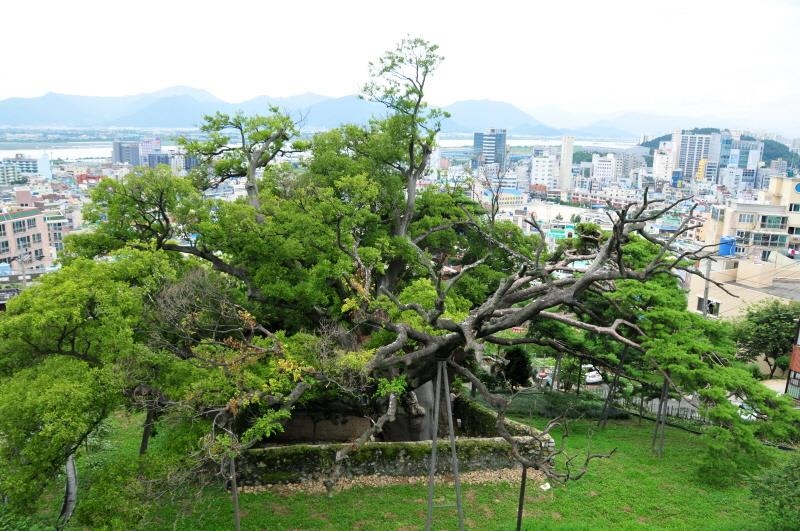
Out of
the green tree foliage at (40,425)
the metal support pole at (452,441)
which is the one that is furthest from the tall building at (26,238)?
the metal support pole at (452,441)

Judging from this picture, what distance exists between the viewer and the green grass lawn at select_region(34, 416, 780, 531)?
12.2 meters

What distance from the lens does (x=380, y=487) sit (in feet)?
45.6

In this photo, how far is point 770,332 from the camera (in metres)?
30.5

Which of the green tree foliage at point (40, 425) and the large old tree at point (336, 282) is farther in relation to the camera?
the large old tree at point (336, 282)

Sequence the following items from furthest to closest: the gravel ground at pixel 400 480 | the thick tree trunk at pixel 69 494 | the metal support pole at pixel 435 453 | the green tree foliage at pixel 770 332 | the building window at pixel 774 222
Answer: the building window at pixel 774 222, the green tree foliage at pixel 770 332, the gravel ground at pixel 400 480, the thick tree trunk at pixel 69 494, the metal support pole at pixel 435 453

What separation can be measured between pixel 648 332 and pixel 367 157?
9.93m

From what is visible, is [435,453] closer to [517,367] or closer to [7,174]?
[517,367]

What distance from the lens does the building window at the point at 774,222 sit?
195ft

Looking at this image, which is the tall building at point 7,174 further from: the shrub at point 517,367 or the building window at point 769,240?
the shrub at point 517,367

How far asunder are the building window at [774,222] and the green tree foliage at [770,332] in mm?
32954

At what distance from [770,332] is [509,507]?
78.4ft

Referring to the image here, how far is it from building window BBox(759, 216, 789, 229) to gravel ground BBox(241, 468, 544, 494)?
57.0 metres

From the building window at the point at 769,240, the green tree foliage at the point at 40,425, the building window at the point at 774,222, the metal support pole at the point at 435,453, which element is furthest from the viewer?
the building window at the point at 774,222

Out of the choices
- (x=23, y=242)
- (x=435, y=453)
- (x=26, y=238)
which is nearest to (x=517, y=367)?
(x=435, y=453)
